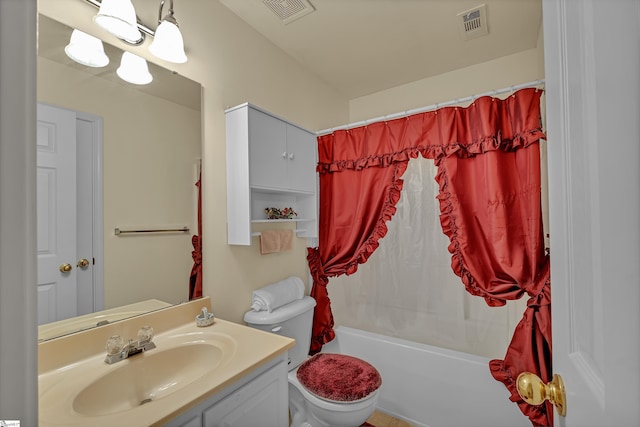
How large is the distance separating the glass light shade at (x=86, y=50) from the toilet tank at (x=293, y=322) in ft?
4.67

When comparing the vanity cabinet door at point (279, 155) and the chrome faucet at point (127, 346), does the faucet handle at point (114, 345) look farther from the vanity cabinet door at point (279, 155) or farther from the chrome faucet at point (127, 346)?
the vanity cabinet door at point (279, 155)

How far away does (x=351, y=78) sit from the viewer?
2.45 meters

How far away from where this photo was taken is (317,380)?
158cm

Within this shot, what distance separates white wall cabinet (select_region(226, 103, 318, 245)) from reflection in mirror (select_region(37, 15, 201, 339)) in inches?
7.8

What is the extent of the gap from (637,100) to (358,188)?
1.72 m

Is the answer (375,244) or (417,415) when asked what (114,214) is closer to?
(375,244)

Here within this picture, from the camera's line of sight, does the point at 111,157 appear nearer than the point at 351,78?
Yes

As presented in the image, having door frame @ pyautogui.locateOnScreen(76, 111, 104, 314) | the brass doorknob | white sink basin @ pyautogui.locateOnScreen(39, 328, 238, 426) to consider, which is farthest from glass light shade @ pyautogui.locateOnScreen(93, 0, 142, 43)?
the brass doorknob

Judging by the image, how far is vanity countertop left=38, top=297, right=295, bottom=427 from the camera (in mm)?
760

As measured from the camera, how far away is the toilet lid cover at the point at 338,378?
57.6 inches

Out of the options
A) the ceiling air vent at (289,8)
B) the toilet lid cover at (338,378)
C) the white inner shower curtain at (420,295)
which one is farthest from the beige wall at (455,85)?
the toilet lid cover at (338,378)

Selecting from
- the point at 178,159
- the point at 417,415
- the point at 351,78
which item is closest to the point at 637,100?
the point at 178,159

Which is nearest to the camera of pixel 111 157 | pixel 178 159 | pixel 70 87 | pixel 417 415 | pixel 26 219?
pixel 26 219

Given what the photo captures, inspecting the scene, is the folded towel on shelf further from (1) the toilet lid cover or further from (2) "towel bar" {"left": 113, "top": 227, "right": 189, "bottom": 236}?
(1) the toilet lid cover
